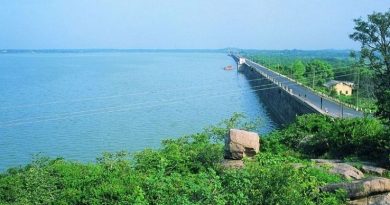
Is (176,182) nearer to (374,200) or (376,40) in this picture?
(374,200)

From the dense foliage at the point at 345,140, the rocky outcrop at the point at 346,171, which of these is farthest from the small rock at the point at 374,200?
the dense foliage at the point at 345,140

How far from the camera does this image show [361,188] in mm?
11383

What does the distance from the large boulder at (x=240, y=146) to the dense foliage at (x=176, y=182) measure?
362 mm

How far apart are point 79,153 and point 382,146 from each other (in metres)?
20.6

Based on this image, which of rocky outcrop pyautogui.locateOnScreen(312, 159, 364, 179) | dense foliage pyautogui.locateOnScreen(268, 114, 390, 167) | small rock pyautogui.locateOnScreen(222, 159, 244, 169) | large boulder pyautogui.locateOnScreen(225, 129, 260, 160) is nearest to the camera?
rocky outcrop pyautogui.locateOnScreen(312, 159, 364, 179)

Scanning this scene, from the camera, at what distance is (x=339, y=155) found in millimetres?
17766

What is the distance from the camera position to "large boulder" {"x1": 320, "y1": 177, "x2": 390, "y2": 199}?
37.4ft

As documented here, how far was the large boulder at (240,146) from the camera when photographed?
16.0m

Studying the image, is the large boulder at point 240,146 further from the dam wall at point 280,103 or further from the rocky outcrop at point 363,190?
the dam wall at point 280,103

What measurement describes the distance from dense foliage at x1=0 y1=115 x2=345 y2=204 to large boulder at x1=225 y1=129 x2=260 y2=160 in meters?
0.36

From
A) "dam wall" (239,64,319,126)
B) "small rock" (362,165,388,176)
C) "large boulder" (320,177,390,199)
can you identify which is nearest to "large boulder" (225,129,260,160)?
"small rock" (362,165,388,176)

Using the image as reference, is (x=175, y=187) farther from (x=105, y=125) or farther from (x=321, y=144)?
(x=105, y=125)

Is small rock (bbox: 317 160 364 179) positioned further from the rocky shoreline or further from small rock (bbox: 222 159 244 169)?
small rock (bbox: 222 159 244 169)

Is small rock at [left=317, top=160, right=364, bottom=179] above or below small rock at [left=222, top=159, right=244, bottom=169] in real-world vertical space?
above
